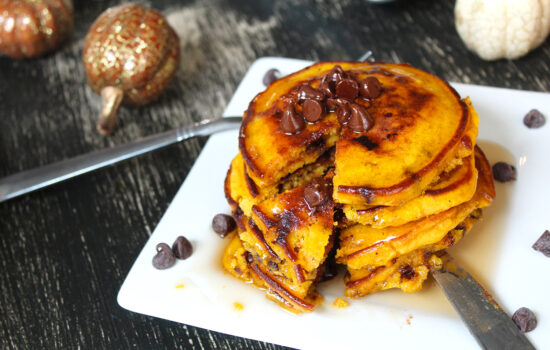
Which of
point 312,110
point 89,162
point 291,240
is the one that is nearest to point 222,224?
point 291,240

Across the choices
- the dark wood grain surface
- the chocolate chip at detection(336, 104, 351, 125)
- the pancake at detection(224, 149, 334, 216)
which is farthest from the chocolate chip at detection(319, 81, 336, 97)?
the dark wood grain surface

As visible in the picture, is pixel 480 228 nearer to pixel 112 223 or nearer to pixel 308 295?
pixel 308 295

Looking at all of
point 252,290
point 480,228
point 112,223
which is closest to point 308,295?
point 252,290

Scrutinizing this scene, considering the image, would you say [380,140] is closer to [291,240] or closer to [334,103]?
[334,103]

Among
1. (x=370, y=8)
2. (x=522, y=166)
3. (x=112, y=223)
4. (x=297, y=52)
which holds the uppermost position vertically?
(x=522, y=166)

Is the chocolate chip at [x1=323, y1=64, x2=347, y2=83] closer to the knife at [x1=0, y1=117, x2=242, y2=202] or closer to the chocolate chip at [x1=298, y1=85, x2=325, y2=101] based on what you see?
the chocolate chip at [x1=298, y1=85, x2=325, y2=101]

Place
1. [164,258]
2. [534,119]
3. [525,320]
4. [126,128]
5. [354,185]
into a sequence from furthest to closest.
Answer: [126,128] → [534,119] → [164,258] → [354,185] → [525,320]
